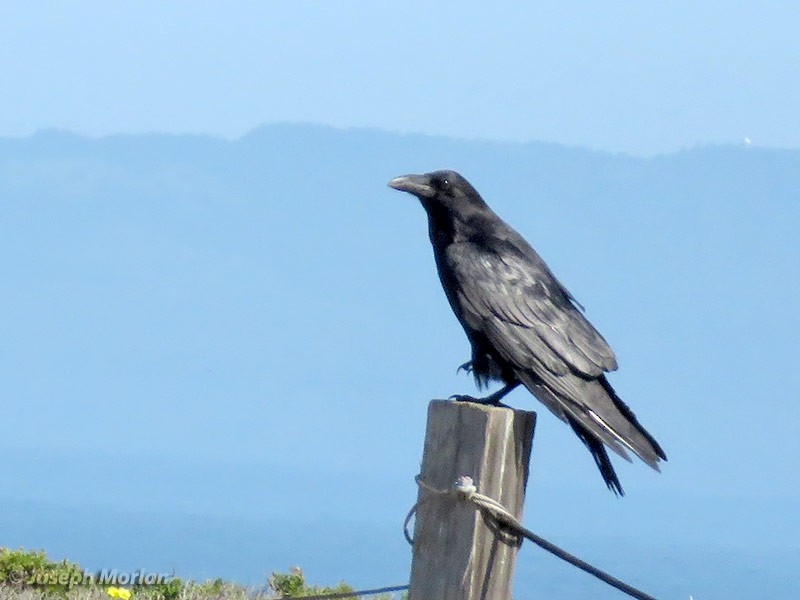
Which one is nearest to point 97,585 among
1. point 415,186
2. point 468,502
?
point 415,186

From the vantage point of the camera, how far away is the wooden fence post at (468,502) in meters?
3.25

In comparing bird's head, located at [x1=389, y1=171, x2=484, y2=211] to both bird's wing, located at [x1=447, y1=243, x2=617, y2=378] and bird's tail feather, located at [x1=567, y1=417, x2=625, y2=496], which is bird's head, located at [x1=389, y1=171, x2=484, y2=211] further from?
bird's tail feather, located at [x1=567, y1=417, x2=625, y2=496]

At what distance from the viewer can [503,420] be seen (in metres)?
3.25

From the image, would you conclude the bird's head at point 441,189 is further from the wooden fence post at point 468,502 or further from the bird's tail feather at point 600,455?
the wooden fence post at point 468,502

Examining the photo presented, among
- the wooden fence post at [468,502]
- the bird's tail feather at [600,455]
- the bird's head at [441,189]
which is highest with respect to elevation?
the bird's head at [441,189]

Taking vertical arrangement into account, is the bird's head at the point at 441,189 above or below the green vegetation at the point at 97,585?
above

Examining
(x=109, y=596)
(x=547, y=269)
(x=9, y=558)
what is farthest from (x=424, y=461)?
(x=9, y=558)

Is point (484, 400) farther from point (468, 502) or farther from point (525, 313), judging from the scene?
point (468, 502)

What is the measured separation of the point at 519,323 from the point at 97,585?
3099mm

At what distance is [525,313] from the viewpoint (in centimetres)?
499

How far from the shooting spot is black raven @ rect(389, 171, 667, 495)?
4.43 m

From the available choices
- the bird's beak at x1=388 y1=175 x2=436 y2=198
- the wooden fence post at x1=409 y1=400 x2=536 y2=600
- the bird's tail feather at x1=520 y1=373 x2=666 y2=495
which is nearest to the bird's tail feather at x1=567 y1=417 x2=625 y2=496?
the bird's tail feather at x1=520 y1=373 x2=666 y2=495

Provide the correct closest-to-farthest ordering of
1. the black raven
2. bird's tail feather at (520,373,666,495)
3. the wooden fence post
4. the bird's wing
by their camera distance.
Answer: the wooden fence post → bird's tail feather at (520,373,666,495) → the black raven → the bird's wing

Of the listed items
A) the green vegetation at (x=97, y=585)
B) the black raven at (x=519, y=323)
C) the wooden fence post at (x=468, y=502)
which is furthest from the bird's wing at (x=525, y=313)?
the green vegetation at (x=97, y=585)
